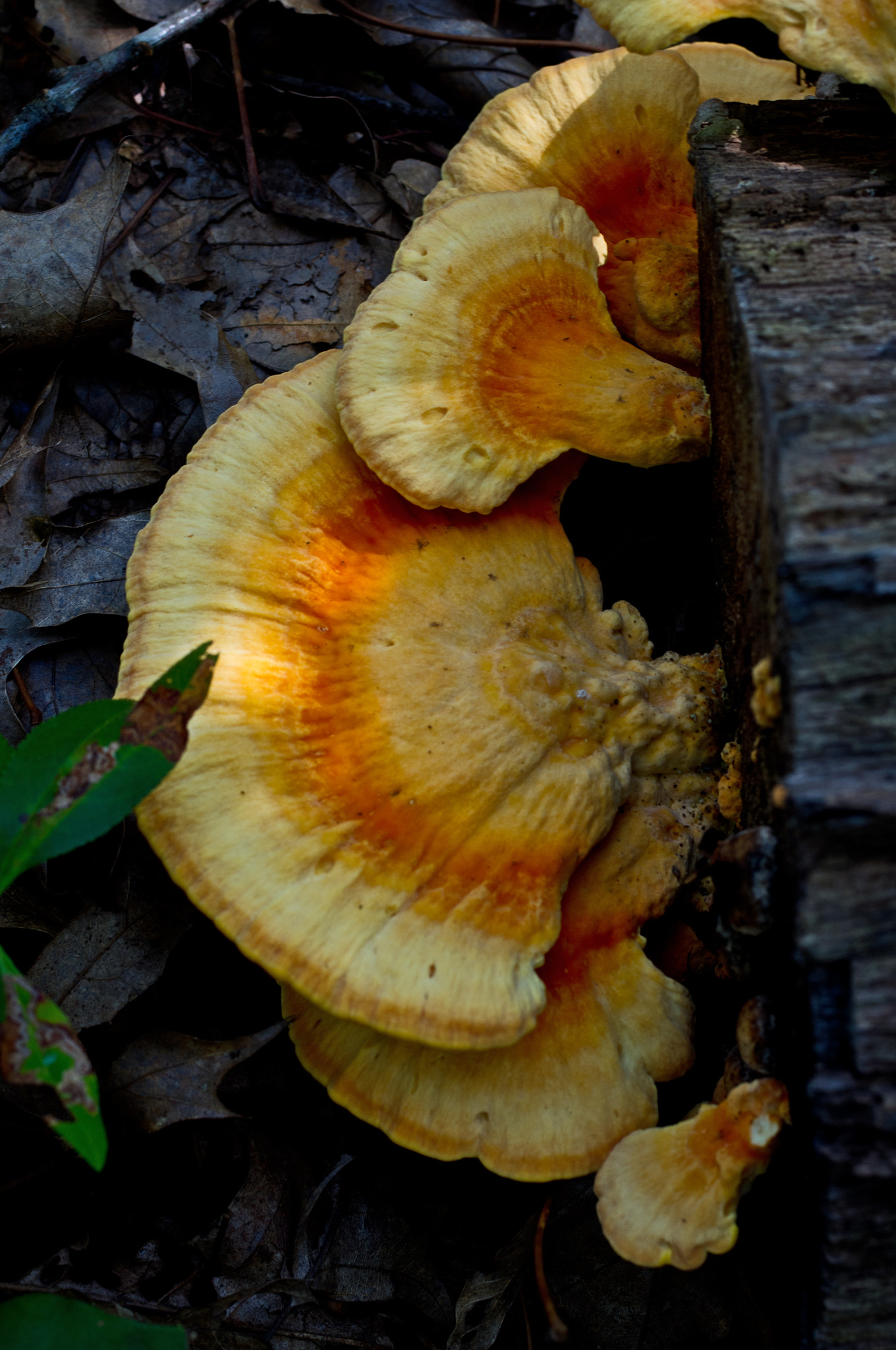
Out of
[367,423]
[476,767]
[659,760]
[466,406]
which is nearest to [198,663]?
[476,767]

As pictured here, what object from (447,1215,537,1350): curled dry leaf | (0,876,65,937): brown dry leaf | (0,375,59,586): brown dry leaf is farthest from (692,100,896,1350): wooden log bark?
(0,375,59,586): brown dry leaf

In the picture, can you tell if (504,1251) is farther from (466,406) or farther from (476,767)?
(466,406)

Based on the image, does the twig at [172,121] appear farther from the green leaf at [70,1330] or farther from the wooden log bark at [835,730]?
the green leaf at [70,1330]

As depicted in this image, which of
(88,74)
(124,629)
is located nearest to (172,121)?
(88,74)

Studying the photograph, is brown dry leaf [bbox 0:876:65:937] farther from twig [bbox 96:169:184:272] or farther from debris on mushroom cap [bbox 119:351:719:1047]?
twig [bbox 96:169:184:272]

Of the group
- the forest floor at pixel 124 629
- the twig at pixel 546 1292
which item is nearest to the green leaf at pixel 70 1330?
the forest floor at pixel 124 629

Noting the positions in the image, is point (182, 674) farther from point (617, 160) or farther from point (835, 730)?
point (617, 160)
